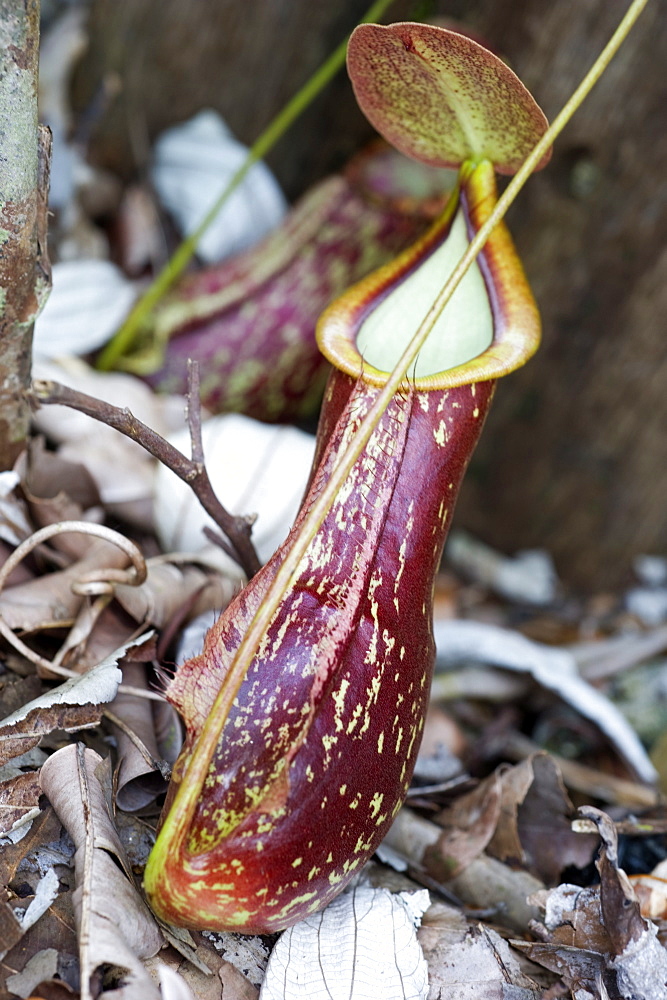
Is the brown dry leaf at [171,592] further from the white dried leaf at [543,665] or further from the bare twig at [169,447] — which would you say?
the white dried leaf at [543,665]

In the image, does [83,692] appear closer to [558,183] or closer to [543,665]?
[543,665]

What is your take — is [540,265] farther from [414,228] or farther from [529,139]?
[529,139]

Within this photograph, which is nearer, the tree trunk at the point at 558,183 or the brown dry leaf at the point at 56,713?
the brown dry leaf at the point at 56,713

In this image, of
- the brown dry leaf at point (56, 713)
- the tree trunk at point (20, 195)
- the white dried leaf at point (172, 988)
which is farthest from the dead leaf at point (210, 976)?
the tree trunk at point (20, 195)

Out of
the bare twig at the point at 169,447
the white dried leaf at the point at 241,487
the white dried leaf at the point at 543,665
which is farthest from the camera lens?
the white dried leaf at the point at 543,665

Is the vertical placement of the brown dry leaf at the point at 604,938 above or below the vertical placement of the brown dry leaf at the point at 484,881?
above

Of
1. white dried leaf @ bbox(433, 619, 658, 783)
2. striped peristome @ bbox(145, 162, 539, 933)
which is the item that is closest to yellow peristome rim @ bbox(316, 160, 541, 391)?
striped peristome @ bbox(145, 162, 539, 933)

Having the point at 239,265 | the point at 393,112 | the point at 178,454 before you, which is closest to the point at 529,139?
the point at 393,112
